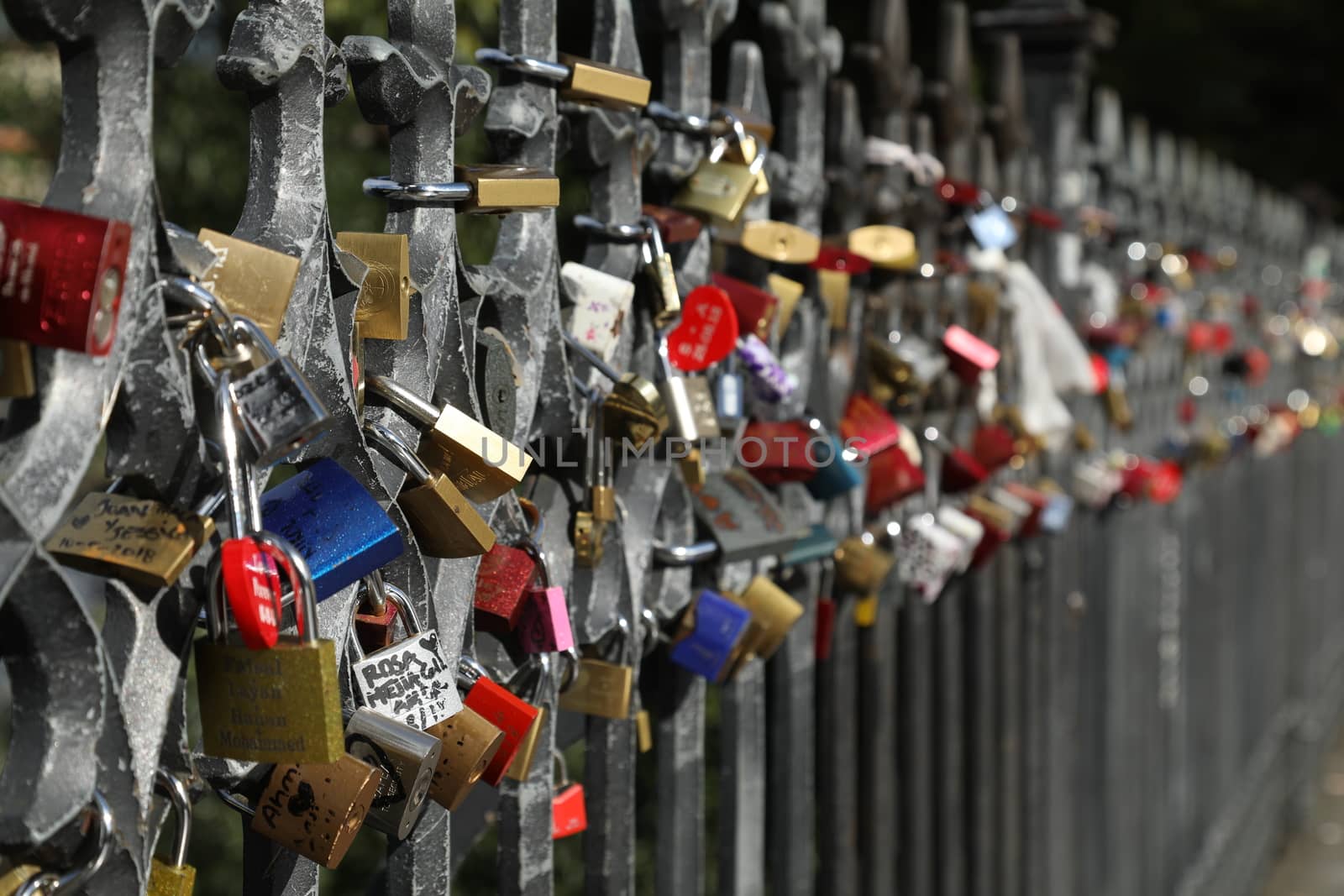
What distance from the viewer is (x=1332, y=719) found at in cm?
748

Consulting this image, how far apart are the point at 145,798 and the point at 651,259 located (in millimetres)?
736

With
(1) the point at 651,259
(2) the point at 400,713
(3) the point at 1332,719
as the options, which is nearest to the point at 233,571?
(2) the point at 400,713

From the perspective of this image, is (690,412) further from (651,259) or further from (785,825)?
(785,825)

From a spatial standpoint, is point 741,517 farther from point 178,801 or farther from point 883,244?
point 178,801

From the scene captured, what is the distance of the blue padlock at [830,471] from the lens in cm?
186

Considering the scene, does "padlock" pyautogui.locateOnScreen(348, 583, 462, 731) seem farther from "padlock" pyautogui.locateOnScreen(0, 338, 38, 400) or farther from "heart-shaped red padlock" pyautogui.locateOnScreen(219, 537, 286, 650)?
"padlock" pyautogui.locateOnScreen(0, 338, 38, 400)

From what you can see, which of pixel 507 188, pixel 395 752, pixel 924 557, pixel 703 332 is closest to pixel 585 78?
Answer: pixel 507 188

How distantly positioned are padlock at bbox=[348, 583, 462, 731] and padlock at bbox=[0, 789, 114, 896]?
229 mm

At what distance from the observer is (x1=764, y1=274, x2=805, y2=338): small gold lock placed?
1819 millimetres

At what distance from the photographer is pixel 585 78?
1379 mm

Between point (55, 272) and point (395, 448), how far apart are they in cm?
36

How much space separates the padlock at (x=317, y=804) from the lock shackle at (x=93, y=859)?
13 centimetres

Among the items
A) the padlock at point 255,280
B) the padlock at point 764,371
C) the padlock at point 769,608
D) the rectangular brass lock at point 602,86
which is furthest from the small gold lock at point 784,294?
the padlock at point 255,280

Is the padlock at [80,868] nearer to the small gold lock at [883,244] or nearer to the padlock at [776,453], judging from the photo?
the padlock at [776,453]
